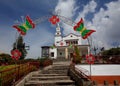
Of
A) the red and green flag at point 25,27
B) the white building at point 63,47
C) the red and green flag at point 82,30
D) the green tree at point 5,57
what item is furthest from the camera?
the white building at point 63,47

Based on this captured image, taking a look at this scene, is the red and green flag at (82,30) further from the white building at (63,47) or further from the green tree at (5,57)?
the white building at (63,47)

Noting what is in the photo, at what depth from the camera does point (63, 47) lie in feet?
115

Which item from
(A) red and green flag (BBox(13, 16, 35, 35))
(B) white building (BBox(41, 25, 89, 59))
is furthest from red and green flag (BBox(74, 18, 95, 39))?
(B) white building (BBox(41, 25, 89, 59))

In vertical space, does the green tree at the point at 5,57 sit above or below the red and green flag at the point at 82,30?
below

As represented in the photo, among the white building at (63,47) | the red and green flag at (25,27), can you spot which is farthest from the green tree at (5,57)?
the red and green flag at (25,27)

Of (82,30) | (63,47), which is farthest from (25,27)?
(63,47)

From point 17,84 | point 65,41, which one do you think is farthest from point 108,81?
point 65,41

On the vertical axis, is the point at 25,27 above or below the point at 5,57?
above

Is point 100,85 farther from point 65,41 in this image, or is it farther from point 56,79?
point 65,41

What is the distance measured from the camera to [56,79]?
9.76m

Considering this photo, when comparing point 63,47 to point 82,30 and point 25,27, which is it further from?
point 25,27

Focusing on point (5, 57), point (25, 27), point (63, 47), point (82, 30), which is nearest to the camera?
point (25, 27)

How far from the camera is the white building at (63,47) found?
1365 inches

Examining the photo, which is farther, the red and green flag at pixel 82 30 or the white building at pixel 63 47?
the white building at pixel 63 47
